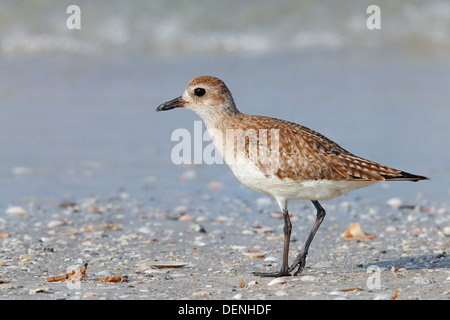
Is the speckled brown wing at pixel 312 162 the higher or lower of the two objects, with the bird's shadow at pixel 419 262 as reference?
higher

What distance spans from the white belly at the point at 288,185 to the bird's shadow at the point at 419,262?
82 centimetres

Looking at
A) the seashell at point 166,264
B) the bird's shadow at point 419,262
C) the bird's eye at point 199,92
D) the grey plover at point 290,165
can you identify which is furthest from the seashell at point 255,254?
the bird's eye at point 199,92

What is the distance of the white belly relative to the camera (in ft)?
19.9

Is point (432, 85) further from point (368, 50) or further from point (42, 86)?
point (42, 86)

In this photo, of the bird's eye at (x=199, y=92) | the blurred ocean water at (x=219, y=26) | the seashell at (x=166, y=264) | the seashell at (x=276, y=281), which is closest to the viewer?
the seashell at (x=276, y=281)

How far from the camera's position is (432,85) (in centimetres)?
1427

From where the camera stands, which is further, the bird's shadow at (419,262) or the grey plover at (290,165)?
the bird's shadow at (419,262)

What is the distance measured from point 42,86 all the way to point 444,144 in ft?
24.4

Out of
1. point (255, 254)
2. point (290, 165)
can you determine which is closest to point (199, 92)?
point (290, 165)

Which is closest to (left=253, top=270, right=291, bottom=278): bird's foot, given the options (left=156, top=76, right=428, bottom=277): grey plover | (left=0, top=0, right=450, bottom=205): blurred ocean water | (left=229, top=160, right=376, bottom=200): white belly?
(left=156, top=76, right=428, bottom=277): grey plover

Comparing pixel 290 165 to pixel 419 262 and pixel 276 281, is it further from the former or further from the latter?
pixel 419 262

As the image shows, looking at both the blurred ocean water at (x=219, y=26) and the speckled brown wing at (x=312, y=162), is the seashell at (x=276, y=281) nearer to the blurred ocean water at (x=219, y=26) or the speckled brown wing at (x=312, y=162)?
the speckled brown wing at (x=312, y=162)

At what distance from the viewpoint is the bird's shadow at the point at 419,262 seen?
6406 millimetres
